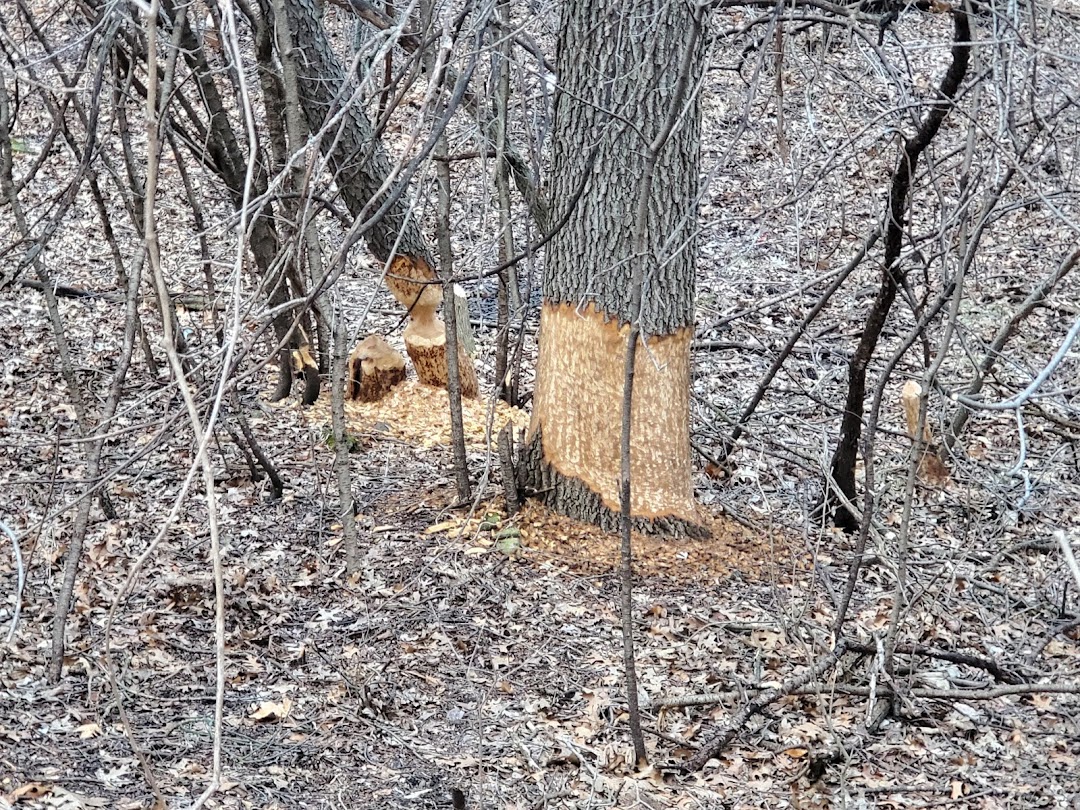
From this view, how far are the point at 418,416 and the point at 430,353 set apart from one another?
0.48 meters

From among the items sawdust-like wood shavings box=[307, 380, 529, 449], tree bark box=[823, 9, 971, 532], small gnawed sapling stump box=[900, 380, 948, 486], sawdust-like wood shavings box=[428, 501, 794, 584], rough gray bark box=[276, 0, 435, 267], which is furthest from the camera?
sawdust-like wood shavings box=[307, 380, 529, 449]

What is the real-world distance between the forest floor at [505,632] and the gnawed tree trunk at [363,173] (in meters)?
0.63

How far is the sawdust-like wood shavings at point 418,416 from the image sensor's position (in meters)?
6.80

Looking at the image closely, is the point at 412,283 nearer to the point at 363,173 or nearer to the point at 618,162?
the point at 363,173

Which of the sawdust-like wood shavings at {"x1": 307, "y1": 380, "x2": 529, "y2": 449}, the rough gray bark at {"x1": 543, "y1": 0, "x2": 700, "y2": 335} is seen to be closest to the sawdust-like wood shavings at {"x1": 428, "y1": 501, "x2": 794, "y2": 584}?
the rough gray bark at {"x1": 543, "y1": 0, "x2": 700, "y2": 335}

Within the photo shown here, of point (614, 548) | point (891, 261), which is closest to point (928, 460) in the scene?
point (891, 261)

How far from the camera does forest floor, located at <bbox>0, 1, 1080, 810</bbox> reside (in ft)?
12.1

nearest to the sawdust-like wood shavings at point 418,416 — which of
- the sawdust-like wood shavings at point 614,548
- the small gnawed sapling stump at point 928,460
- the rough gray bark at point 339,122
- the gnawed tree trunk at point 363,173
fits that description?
the gnawed tree trunk at point 363,173

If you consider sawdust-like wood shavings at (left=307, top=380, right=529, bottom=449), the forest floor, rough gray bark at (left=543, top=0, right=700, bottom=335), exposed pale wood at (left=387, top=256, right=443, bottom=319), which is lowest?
the forest floor

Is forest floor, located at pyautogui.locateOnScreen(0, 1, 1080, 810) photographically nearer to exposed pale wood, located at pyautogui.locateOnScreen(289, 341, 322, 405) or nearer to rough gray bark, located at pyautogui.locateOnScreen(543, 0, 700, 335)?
exposed pale wood, located at pyautogui.locateOnScreen(289, 341, 322, 405)

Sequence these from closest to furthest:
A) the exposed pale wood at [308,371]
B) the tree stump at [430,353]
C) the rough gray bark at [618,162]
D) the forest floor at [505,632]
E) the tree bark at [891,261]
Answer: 1. the forest floor at [505,632]
2. the tree bark at [891,261]
3. the rough gray bark at [618,162]
4. the exposed pale wood at [308,371]
5. the tree stump at [430,353]

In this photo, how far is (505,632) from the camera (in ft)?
15.4

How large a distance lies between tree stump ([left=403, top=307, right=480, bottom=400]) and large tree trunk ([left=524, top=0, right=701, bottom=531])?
194 centimetres

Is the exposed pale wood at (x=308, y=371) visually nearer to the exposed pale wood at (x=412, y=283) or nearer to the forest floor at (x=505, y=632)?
the forest floor at (x=505, y=632)
